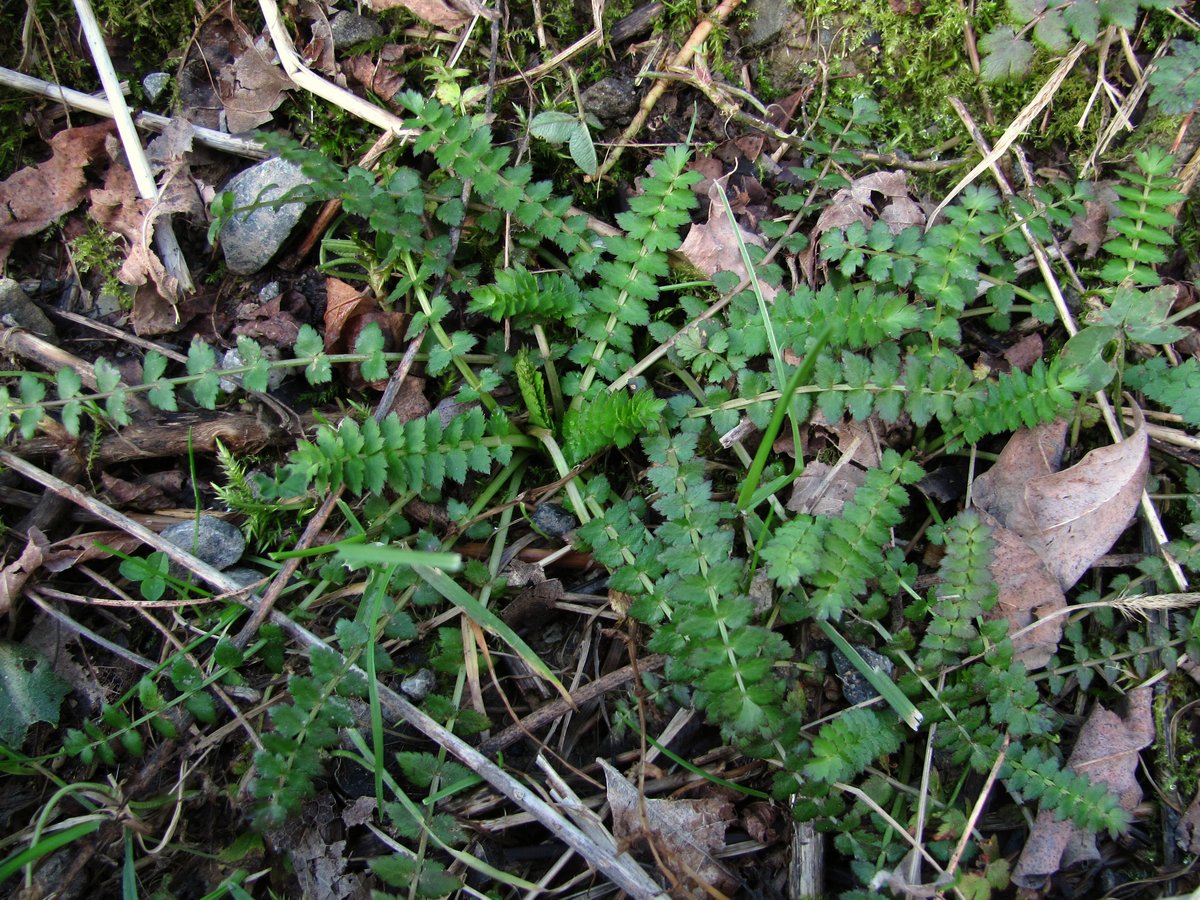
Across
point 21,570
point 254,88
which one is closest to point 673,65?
point 254,88

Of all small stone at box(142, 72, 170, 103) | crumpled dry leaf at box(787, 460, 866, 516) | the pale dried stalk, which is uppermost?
small stone at box(142, 72, 170, 103)

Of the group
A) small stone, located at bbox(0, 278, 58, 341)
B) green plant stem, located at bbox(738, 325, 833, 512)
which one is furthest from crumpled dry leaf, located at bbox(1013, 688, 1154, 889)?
small stone, located at bbox(0, 278, 58, 341)

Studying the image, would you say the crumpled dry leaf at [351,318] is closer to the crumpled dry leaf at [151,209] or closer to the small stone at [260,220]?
the small stone at [260,220]

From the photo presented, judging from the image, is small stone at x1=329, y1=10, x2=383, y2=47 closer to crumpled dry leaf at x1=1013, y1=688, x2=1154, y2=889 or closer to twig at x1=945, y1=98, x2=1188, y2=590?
twig at x1=945, y1=98, x2=1188, y2=590

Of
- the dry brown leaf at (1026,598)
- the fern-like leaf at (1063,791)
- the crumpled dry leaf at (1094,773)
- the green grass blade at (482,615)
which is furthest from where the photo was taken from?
the dry brown leaf at (1026,598)

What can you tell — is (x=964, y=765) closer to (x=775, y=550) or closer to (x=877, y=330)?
(x=775, y=550)

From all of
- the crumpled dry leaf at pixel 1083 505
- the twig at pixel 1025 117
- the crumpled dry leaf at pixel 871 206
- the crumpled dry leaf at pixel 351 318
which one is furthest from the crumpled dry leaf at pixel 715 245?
the crumpled dry leaf at pixel 1083 505

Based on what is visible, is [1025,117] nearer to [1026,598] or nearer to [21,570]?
[1026,598]
